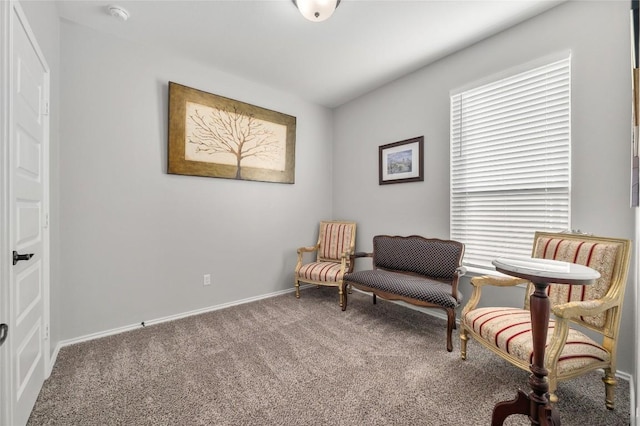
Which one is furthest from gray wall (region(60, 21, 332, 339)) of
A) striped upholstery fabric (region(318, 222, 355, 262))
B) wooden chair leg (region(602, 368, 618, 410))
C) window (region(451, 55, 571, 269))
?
wooden chair leg (region(602, 368, 618, 410))

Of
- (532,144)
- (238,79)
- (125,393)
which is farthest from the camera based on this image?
(238,79)

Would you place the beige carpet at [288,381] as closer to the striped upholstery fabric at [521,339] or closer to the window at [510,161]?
the striped upholstery fabric at [521,339]

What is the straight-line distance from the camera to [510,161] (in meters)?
2.46

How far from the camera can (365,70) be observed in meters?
3.20

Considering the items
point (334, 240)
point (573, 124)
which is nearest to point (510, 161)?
point (573, 124)

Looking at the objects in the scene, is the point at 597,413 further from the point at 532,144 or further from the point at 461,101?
the point at 461,101

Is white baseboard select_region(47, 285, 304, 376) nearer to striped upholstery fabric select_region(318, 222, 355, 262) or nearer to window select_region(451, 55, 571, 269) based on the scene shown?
striped upholstery fabric select_region(318, 222, 355, 262)

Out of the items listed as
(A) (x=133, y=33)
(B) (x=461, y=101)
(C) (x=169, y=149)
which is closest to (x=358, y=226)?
(B) (x=461, y=101)

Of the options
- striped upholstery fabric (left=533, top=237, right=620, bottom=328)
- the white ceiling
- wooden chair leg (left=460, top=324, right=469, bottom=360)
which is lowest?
wooden chair leg (left=460, top=324, right=469, bottom=360)

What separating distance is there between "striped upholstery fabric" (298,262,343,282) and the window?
4.71 ft

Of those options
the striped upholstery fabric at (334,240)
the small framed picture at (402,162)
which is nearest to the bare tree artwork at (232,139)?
A: the striped upholstery fabric at (334,240)

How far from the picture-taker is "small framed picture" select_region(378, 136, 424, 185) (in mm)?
3192

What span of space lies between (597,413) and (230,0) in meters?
3.74

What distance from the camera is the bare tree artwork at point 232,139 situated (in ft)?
9.86
